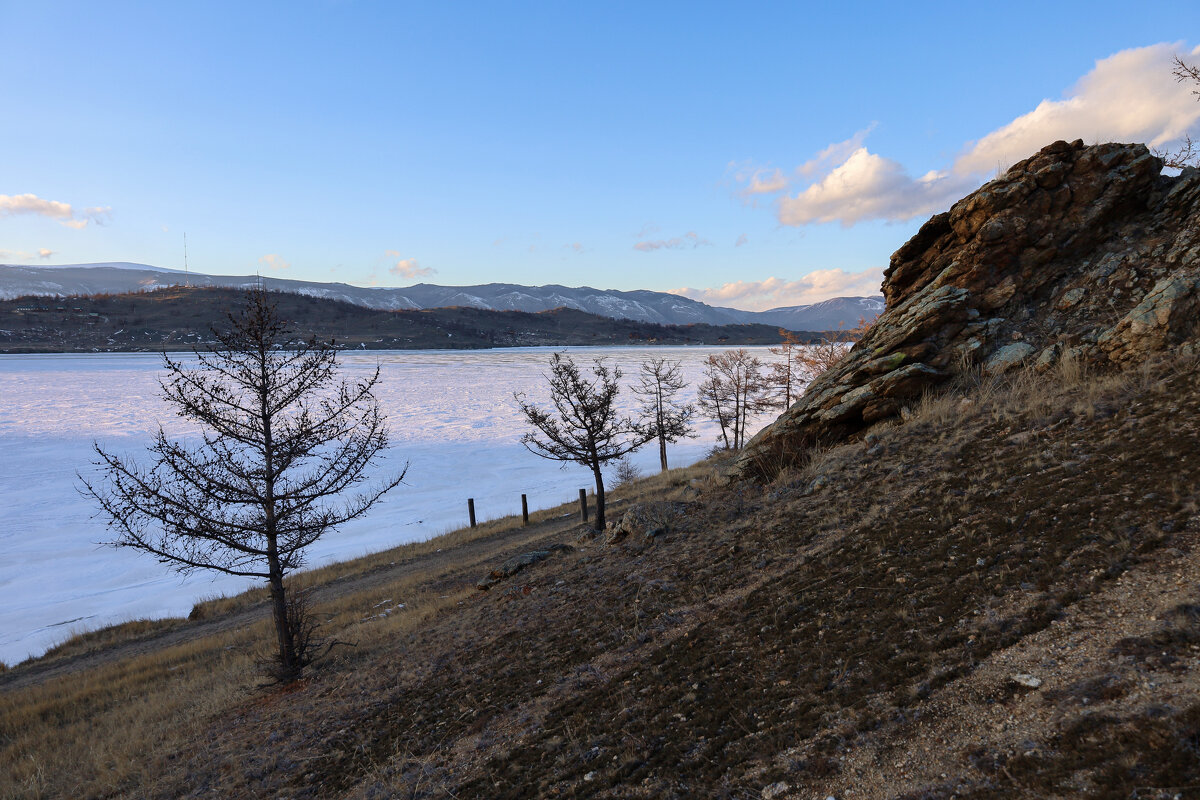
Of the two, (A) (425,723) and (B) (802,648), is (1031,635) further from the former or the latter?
(A) (425,723)

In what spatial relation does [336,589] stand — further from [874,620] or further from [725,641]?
[874,620]

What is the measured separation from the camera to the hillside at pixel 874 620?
10.8 ft

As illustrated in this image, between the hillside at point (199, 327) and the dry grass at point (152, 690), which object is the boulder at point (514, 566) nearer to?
the dry grass at point (152, 690)

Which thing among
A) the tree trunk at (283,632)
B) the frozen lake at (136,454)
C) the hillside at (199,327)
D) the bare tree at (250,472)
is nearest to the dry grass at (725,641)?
the tree trunk at (283,632)

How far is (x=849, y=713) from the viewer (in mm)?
3686

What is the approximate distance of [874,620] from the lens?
4.68 meters

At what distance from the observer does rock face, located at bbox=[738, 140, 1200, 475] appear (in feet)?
30.1

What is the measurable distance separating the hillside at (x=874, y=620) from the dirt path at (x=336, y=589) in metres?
0.28

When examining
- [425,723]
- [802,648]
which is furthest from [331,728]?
[802,648]

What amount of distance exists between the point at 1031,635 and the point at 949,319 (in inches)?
329

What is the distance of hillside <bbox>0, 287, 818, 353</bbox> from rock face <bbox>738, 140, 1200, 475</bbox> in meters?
123

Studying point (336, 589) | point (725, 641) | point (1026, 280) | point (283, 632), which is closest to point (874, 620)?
point (725, 641)

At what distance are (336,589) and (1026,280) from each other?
65.1 feet

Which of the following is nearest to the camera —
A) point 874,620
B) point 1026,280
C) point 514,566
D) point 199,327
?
point 874,620
